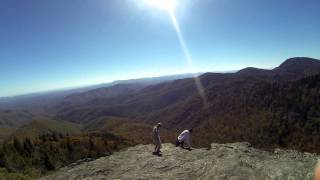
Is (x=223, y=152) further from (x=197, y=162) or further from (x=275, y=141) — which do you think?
(x=275, y=141)

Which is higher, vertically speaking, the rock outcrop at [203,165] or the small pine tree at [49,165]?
the rock outcrop at [203,165]

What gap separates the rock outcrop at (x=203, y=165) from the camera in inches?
880

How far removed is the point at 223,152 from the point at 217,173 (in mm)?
6273

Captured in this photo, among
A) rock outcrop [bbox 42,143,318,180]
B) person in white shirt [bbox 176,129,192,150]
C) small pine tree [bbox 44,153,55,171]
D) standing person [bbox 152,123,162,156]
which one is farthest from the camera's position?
small pine tree [bbox 44,153,55,171]

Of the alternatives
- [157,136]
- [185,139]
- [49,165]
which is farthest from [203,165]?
[49,165]

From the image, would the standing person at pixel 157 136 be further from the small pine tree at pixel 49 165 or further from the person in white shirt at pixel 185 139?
the small pine tree at pixel 49 165

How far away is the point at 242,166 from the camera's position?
935 inches

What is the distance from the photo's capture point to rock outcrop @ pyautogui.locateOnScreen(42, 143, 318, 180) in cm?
2236

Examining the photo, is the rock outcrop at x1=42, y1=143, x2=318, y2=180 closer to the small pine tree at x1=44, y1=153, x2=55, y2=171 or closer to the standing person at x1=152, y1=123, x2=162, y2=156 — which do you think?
the standing person at x1=152, y1=123, x2=162, y2=156

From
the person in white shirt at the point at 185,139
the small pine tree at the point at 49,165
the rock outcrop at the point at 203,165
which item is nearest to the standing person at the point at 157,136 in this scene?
the rock outcrop at the point at 203,165

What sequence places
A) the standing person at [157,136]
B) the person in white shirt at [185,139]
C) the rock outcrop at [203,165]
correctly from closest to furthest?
the rock outcrop at [203,165], the standing person at [157,136], the person in white shirt at [185,139]

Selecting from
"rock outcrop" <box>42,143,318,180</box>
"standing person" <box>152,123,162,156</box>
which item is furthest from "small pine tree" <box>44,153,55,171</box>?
"standing person" <box>152,123,162,156</box>

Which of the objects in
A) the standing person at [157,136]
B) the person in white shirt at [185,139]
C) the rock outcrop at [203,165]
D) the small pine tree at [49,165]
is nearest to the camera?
the rock outcrop at [203,165]

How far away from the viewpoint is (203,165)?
25234mm
